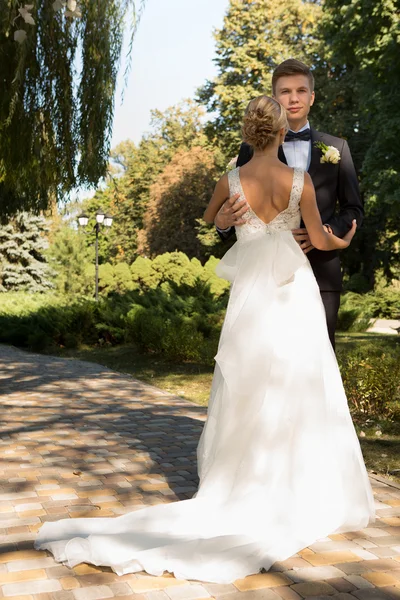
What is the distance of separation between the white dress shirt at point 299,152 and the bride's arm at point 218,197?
0.61m

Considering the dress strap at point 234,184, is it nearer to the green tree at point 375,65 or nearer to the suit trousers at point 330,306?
the suit trousers at point 330,306

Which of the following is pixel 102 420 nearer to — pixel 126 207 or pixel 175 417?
pixel 175 417

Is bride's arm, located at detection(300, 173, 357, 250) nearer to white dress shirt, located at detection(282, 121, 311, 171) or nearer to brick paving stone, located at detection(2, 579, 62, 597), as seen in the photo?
white dress shirt, located at detection(282, 121, 311, 171)

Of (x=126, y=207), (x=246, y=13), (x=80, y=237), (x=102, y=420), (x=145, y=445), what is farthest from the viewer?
(x=126, y=207)

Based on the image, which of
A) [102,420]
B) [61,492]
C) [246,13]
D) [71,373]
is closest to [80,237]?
[246,13]

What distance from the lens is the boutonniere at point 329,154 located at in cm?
445

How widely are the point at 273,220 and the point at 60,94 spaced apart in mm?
5767

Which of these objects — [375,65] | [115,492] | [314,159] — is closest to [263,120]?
[314,159]

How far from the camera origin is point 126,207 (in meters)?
54.4

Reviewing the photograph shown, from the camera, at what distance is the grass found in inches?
254

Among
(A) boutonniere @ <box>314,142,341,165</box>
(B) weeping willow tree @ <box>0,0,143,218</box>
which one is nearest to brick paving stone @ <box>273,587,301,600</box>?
(A) boutonniere @ <box>314,142,341,165</box>

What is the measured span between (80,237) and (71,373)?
27234mm

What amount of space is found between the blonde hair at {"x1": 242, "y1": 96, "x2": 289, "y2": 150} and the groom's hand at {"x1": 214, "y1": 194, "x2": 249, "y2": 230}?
34cm

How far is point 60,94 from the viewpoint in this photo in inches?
364
